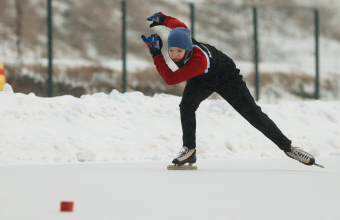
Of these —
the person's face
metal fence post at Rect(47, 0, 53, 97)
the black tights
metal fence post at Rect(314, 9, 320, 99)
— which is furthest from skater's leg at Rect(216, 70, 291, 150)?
metal fence post at Rect(314, 9, 320, 99)

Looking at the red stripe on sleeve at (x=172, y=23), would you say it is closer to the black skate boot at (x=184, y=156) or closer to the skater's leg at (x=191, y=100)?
the skater's leg at (x=191, y=100)

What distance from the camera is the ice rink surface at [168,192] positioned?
3449 millimetres

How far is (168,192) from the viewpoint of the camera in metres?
4.45

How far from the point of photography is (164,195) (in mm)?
4266

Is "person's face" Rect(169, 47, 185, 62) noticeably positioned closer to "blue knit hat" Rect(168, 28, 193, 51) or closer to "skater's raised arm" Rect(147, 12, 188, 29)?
"blue knit hat" Rect(168, 28, 193, 51)

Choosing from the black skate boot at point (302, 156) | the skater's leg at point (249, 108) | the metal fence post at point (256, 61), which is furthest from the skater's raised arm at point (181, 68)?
the metal fence post at point (256, 61)

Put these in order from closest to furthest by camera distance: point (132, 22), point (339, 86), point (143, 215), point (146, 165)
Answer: point (143, 215)
point (146, 165)
point (132, 22)
point (339, 86)

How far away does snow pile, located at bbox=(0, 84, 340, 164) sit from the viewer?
321 inches

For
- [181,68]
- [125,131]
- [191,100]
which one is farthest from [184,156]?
[125,131]

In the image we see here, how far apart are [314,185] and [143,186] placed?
1.43 meters

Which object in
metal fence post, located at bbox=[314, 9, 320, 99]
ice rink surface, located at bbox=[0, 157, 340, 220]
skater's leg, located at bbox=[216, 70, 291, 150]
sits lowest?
ice rink surface, located at bbox=[0, 157, 340, 220]

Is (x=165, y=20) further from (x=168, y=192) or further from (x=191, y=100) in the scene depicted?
(x=168, y=192)

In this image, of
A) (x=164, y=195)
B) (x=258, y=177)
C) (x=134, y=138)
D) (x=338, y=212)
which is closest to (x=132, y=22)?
(x=134, y=138)

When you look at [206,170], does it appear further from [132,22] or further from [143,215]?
[132,22]
